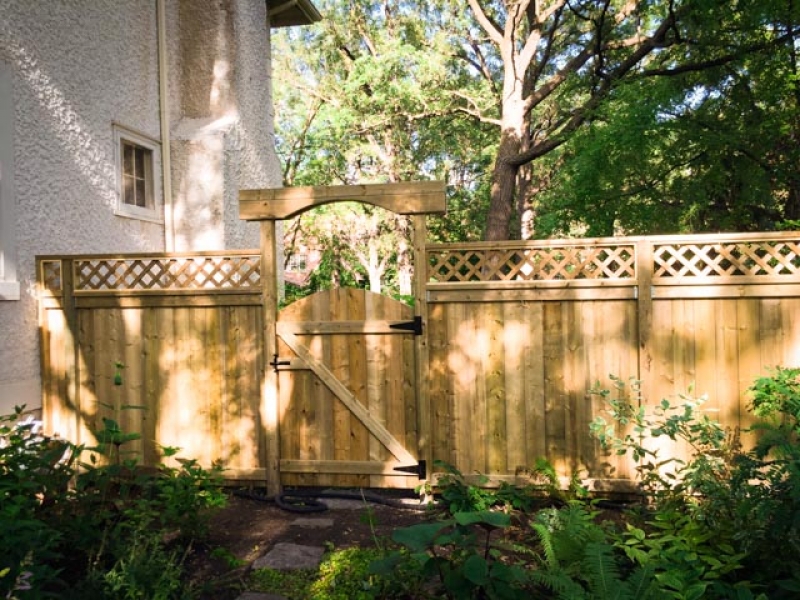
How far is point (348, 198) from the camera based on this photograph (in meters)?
5.33

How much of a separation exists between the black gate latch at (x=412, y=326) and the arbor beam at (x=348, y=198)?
893mm

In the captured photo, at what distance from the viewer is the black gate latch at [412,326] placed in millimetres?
5324

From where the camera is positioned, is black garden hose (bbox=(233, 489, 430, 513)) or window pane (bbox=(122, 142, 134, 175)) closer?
black garden hose (bbox=(233, 489, 430, 513))

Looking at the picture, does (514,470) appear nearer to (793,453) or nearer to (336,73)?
(793,453)

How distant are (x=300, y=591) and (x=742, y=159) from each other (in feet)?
37.7

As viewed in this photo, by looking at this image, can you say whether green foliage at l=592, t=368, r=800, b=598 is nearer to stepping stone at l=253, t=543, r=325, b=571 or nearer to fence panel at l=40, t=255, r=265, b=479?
stepping stone at l=253, t=543, r=325, b=571

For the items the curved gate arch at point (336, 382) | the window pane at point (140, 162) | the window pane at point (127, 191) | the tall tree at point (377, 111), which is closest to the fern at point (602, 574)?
the curved gate arch at point (336, 382)

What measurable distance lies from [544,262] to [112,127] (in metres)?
4.87

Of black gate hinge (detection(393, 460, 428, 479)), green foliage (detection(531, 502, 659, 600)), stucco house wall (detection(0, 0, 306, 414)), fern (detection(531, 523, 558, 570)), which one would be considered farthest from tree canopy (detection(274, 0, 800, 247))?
fern (detection(531, 523, 558, 570))

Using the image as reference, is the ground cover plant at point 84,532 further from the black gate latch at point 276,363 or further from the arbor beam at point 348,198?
the arbor beam at point 348,198

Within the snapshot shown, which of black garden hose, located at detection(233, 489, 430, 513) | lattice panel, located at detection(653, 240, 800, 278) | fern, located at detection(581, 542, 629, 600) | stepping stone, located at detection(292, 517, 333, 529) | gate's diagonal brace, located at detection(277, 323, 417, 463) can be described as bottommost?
stepping stone, located at detection(292, 517, 333, 529)

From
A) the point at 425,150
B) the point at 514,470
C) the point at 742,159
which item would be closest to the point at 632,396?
the point at 514,470

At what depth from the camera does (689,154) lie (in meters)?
12.9

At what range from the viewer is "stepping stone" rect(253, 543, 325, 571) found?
401 cm
